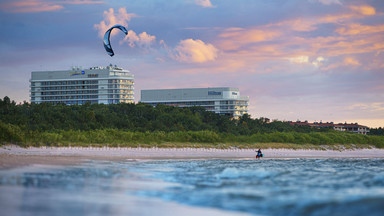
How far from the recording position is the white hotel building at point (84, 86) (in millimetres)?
163625

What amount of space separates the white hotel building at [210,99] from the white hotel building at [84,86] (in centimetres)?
1247

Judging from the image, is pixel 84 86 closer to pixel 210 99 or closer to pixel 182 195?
pixel 210 99

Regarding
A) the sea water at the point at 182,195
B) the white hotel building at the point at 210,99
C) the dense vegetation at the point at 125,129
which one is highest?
the white hotel building at the point at 210,99

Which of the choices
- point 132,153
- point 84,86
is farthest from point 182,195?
point 84,86

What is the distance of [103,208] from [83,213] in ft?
3.10

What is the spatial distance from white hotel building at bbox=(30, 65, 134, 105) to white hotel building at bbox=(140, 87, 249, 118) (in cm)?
1247

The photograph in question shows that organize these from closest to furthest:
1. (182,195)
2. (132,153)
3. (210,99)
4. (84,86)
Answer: (182,195)
(132,153)
(210,99)
(84,86)

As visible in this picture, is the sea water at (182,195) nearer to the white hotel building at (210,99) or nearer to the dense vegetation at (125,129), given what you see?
the dense vegetation at (125,129)

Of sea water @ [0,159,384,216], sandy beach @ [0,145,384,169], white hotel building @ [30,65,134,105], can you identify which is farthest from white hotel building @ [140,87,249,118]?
sea water @ [0,159,384,216]

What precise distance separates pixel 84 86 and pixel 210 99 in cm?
4567

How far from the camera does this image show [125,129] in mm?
64250

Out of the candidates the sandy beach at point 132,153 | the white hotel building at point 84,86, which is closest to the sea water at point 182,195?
the sandy beach at point 132,153

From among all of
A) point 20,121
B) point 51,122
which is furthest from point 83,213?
point 51,122

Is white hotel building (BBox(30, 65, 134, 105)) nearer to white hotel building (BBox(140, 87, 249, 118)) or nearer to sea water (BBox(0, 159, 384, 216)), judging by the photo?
white hotel building (BBox(140, 87, 249, 118))
